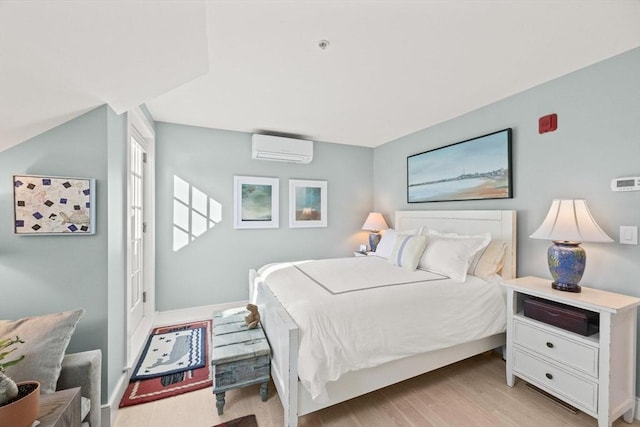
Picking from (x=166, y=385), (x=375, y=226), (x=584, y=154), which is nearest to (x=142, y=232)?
(x=166, y=385)

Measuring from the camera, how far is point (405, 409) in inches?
68.4

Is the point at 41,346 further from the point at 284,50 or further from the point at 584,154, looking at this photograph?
the point at 584,154

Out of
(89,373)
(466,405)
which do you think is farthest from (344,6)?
(466,405)

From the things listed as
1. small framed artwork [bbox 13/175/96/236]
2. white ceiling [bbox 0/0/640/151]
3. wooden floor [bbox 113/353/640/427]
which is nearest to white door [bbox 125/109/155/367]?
white ceiling [bbox 0/0/640/151]

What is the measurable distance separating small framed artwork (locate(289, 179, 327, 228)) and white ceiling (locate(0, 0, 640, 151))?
4.93 ft

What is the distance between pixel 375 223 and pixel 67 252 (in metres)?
3.33

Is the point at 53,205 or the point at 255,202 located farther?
the point at 255,202

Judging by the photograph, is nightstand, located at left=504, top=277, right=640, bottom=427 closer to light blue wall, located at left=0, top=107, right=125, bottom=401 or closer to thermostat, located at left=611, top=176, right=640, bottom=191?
thermostat, located at left=611, top=176, right=640, bottom=191

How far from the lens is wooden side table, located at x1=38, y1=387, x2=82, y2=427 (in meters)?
0.94

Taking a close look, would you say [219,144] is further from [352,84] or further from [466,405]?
[466,405]

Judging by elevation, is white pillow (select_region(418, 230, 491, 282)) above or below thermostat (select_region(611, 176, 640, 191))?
below

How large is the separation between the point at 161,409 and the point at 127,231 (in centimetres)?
126

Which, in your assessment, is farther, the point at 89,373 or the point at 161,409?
the point at 161,409

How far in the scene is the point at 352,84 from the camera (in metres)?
2.20
